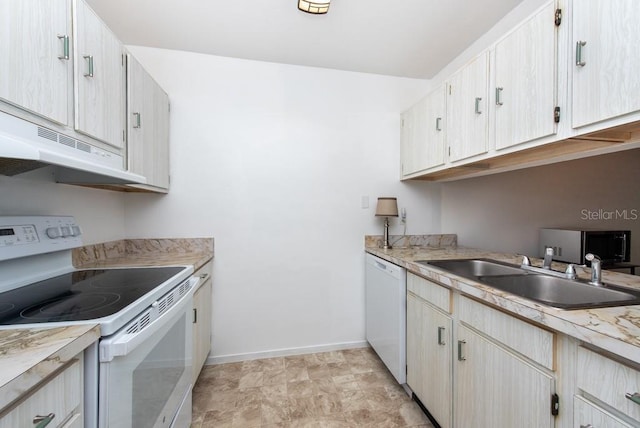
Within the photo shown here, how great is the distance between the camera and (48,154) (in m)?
0.79

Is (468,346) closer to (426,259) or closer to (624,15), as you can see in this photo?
(426,259)

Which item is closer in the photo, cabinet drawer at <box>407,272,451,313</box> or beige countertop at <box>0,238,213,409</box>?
beige countertop at <box>0,238,213,409</box>

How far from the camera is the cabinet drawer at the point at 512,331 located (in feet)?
2.77

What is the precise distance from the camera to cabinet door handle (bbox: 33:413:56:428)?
0.56m

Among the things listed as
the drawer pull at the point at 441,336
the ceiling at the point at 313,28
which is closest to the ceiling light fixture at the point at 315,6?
the ceiling at the point at 313,28

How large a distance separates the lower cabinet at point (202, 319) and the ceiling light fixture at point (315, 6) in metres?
1.81

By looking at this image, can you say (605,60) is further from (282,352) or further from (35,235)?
(282,352)

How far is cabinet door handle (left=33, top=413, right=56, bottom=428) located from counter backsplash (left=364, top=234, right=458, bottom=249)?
2.15m

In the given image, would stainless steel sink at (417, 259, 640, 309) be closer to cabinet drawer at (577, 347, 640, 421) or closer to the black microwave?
cabinet drawer at (577, 347, 640, 421)

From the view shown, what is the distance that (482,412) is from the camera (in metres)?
1.11

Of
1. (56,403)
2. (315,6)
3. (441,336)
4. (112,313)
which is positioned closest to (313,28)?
(315,6)

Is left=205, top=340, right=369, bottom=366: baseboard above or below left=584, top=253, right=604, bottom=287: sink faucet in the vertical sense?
below

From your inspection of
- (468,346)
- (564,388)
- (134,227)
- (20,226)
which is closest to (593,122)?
(564,388)

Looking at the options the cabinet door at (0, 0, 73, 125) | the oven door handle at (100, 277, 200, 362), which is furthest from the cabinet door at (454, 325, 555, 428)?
the cabinet door at (0, 0, 73, 125)
